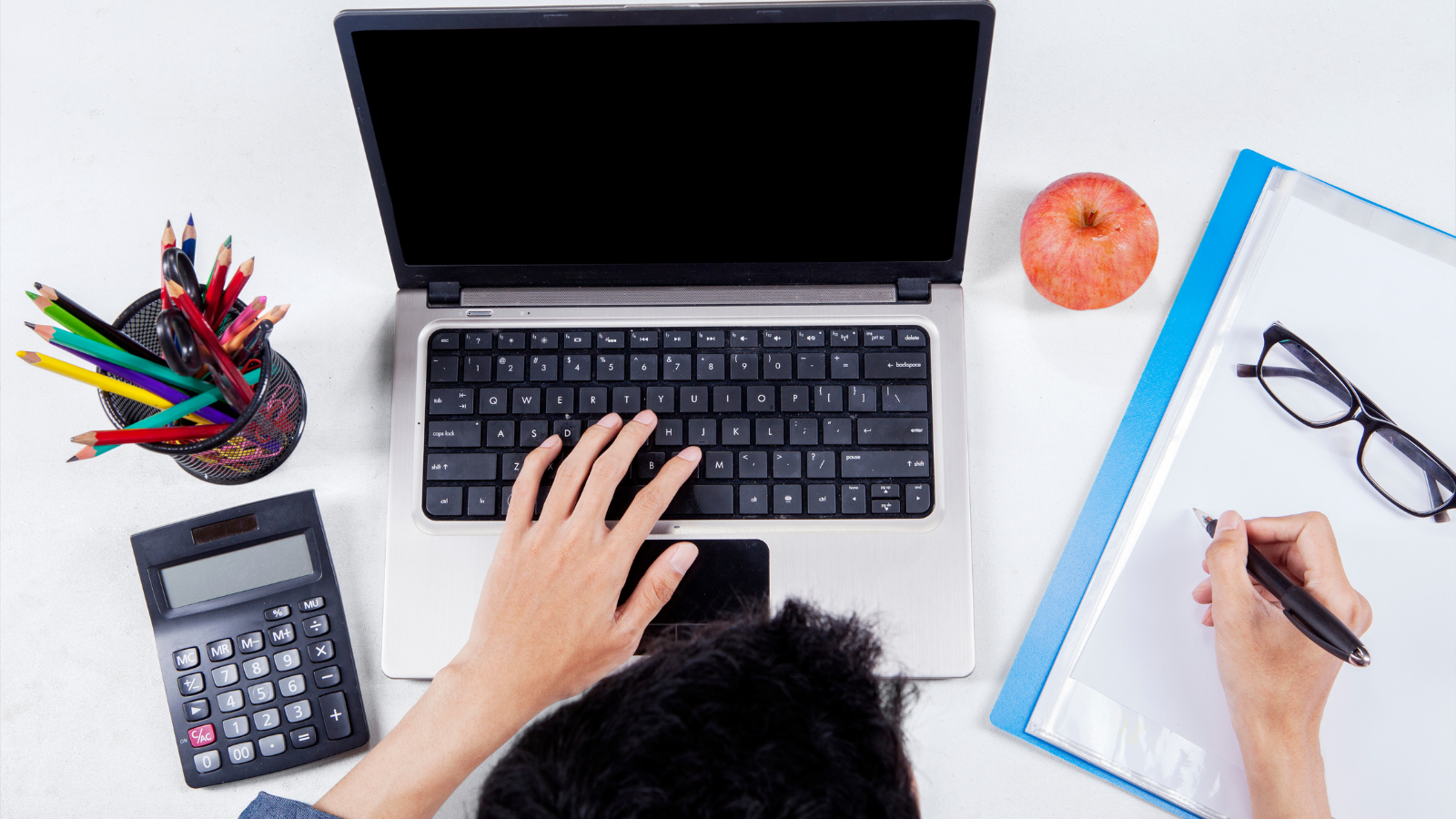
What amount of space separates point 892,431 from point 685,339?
188 millimetres

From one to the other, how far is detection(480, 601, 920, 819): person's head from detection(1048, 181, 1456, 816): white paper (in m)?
0.30

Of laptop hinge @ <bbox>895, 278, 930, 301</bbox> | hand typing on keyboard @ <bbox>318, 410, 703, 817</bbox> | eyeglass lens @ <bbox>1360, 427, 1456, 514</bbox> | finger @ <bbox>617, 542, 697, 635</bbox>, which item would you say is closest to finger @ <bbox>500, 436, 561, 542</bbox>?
hand typing on keyboard @ <bbox>318, 410, 703, 817</bbox>

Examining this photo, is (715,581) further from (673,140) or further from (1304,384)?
(1304,384)

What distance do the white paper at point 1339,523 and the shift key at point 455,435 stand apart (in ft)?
1.75

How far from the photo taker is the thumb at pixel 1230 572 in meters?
0.67

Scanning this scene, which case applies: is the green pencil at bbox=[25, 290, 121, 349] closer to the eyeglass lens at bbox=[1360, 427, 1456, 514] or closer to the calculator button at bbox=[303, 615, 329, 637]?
the calculator button at bbox=[303, 615, 329, 637]

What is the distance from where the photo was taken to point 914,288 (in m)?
0.73

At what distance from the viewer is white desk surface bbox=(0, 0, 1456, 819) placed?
0.74 meters

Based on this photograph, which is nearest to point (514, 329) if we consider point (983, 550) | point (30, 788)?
point (983, 550)

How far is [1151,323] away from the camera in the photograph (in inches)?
30.4

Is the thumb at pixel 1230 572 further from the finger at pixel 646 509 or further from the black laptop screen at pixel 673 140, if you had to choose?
the finger at pixel 646 509

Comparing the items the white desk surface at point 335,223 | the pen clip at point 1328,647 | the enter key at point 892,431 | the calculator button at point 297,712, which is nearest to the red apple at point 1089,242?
the white desk surface at point 335,223

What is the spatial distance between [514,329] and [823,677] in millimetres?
398

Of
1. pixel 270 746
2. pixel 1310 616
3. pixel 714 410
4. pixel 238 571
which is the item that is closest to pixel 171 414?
pixel 238 571
